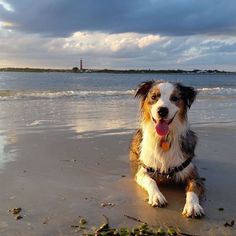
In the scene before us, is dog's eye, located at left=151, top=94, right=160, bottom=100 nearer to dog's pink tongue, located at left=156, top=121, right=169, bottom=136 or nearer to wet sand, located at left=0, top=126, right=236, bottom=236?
dog's pink tongue, located at left=156, top=121, right=169, bottom=136

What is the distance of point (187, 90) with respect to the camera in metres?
5.75

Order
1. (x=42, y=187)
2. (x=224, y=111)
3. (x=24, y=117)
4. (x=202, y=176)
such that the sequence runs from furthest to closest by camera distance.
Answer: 1. (x=224, y=111)
2. (x=24, y=117)
3. (x=202, y=176)
4. (x=42, y=187)

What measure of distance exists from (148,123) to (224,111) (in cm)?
845

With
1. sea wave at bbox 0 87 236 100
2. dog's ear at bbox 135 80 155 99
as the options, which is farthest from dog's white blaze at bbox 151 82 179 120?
sea wave at bbox 0 87 236 100

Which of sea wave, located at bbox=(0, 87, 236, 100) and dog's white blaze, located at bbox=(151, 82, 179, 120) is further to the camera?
sea wave, located at bbox=(0, 87, 236, 100)

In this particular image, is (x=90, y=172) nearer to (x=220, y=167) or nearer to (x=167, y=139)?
(x=167, y=139)

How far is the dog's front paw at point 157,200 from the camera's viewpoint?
4879mm

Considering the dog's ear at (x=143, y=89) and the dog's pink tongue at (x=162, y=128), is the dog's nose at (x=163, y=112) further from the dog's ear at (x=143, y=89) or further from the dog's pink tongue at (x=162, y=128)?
the dog's ear at (x=143, y=89)

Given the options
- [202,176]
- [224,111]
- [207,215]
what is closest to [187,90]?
[202,176]

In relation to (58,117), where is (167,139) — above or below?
above

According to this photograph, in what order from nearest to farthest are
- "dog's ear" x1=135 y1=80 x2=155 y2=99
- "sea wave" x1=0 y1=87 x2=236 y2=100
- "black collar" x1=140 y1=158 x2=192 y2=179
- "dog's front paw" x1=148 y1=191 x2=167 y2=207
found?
"dog's front paw" x1=148 y1=191 x2=167 y2=207, "black collar" x1=140 y1=158 x2=192 y2=179, "dog's ear" x1=135 y1=80 x2=155 y2=99, "sea wave" x1=0 y1=87 x2=236 y2=100

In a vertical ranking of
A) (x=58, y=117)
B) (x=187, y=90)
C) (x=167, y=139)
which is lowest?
(x=58, y=117)

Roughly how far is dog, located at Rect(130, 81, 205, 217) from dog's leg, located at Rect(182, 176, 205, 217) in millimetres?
19

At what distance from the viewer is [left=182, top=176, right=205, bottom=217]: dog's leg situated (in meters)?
4.57
